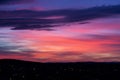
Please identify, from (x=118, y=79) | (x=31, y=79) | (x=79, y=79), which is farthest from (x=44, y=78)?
(x=118, y=79)

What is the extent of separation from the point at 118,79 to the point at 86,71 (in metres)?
43.7

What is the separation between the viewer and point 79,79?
582ft

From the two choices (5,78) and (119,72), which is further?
(5,78)

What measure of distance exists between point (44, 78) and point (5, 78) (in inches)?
923

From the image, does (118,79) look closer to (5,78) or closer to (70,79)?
(70,79)

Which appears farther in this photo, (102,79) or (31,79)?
(31,79)

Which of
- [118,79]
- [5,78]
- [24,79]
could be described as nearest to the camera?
[118,79]

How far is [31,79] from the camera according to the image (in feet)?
613

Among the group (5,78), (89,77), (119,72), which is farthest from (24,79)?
(119,72)

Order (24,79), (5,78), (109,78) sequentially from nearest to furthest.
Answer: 1. (109,78)
2. (24,79)
3. (5,78)

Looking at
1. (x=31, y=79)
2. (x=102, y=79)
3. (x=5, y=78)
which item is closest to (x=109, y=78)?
(x=102, y=79)

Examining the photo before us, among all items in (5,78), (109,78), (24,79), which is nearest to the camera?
(109,78)

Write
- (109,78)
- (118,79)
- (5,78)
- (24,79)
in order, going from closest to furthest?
(118,79) → (109,78) → (24,79) → (5,78)

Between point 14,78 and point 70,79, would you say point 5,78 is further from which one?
point 70,79
